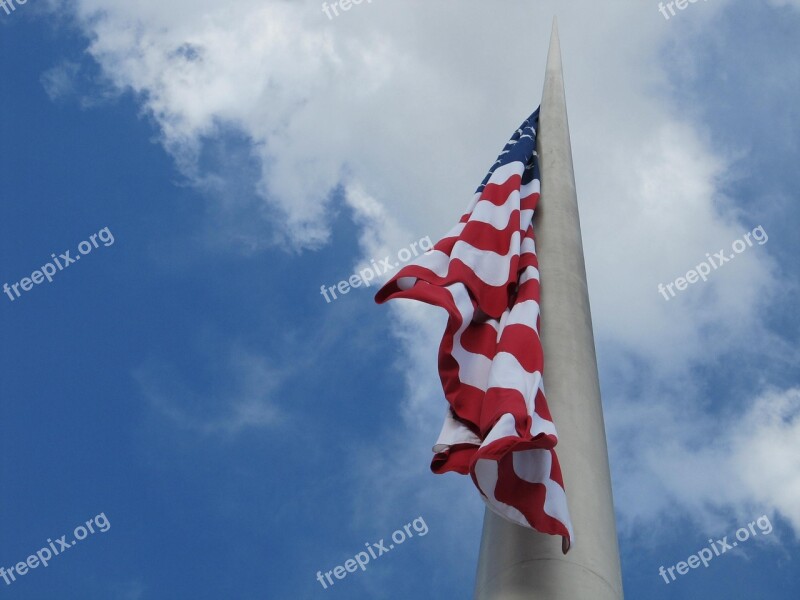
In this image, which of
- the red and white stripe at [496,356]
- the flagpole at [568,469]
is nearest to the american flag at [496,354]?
the red and white stripe at [496,356]

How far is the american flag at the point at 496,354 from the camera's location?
8.99m

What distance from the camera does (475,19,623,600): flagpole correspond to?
8.96 metres

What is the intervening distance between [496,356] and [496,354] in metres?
0.15

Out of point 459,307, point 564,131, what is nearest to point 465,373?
point 459,307

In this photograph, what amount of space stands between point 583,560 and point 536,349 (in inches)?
91.0

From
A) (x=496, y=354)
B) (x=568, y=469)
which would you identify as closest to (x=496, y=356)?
(x=496, y=354)

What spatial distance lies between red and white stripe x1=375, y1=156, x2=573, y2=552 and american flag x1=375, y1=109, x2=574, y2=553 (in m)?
0.01

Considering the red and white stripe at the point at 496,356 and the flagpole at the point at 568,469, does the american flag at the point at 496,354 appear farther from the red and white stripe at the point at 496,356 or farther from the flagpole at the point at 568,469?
the flagpole at the point at 568,469

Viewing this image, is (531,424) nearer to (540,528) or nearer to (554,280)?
(540,528)

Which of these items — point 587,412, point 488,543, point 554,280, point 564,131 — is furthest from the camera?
point 564,131

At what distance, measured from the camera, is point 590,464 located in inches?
396

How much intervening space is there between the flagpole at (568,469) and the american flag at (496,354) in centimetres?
34

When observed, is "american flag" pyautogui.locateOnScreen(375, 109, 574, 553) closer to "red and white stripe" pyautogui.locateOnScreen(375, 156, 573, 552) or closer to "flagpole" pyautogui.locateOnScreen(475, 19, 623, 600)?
"red and white stripe" pyautogui.locateOnScreen(375, 156, 573, 552)

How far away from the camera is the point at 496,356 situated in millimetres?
10344
